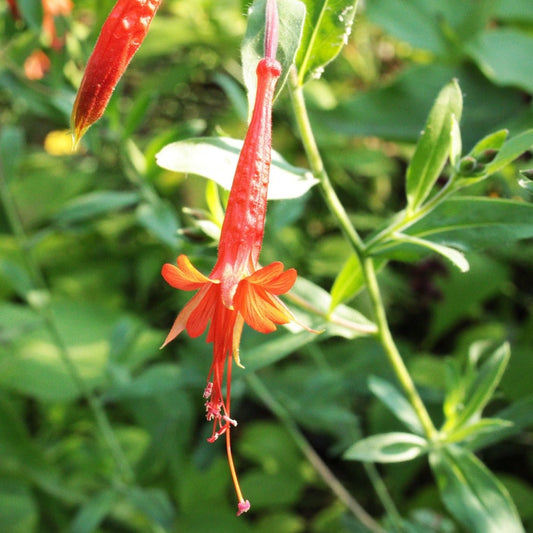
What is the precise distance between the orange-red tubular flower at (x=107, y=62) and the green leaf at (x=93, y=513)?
0.80 meters

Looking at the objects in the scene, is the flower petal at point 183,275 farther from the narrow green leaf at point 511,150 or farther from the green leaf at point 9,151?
the green leaf at point 9,151

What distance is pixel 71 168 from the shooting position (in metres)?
2.21

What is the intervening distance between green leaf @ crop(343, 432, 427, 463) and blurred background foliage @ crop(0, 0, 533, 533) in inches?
7.8

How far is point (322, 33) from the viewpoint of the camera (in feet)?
2.42

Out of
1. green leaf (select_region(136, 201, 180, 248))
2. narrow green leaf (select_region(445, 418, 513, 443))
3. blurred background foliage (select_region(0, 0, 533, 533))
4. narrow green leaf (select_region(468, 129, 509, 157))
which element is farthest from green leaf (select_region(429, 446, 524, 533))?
green leaf (select_region(136, 201, 180, 248))

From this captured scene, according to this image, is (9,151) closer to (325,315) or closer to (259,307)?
(325,315)

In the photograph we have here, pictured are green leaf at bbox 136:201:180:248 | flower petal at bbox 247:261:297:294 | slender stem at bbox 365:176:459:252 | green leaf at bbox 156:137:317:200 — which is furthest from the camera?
green leaf at bbox 136:201:180:248

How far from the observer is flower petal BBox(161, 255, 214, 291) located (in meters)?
0.58

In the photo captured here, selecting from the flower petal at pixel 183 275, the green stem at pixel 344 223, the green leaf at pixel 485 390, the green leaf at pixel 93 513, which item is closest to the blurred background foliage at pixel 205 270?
the green leaf at pixel 93 513

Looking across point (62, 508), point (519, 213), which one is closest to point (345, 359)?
point (62, 508)

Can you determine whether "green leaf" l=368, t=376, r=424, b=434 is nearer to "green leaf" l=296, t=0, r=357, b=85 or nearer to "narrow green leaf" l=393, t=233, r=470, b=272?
"narrow green leaf" l=393, t=233, r=470, b=272

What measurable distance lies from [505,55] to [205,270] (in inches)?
37.9

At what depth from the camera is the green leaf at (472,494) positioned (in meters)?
0.86

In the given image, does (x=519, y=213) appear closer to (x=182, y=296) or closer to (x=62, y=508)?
(x=182, y=296)
